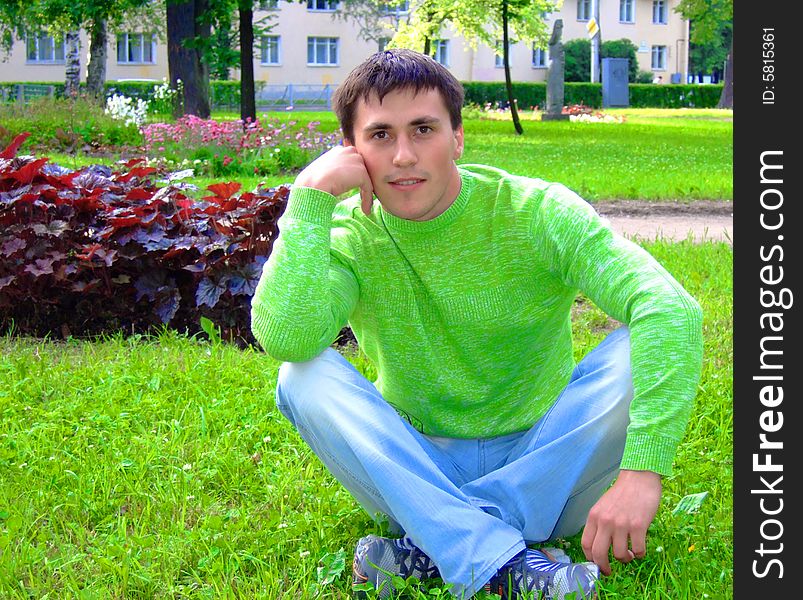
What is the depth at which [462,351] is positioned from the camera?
2600mm

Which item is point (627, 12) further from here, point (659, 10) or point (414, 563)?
point (414, 563)

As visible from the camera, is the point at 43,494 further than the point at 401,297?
Yes

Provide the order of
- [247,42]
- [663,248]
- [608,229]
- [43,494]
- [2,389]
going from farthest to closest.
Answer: [247,42] → [663,248] → [2,389] → [43,494] → [608,229]

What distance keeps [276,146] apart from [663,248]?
254 inches

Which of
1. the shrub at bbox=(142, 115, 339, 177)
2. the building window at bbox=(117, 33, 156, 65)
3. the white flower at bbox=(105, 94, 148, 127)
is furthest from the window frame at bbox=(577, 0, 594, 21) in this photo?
the shrub at bbox=(142, 115, 339, 177)

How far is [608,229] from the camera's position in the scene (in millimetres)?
2398

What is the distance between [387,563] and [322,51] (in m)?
47.8

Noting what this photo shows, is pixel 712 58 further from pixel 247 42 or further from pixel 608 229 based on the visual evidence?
pixel 608 229

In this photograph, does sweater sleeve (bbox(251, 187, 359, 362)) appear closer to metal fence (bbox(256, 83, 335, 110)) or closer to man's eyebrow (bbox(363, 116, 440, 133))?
man's eyebrow (bbox(363, 116, 440, 133))

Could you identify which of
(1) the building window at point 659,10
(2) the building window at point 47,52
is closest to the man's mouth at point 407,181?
(2) the building window at point 47,52

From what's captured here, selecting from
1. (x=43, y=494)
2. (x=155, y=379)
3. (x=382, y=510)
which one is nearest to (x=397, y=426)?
(x=382, y=510)

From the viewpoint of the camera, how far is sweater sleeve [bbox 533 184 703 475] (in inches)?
86.4

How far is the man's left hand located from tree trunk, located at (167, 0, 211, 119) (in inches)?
660

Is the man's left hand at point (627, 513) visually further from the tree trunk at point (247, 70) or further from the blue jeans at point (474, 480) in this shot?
the tree trunk at point (247, 70)
